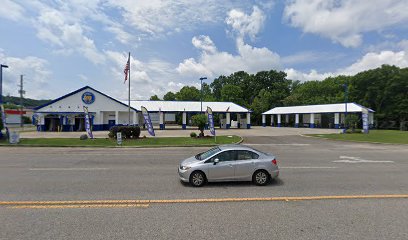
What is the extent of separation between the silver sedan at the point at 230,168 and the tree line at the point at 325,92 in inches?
1468

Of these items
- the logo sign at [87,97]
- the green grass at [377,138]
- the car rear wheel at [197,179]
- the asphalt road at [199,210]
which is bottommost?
the asphalt road at [199,210]

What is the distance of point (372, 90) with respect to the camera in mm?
57125

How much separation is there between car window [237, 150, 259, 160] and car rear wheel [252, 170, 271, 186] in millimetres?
521

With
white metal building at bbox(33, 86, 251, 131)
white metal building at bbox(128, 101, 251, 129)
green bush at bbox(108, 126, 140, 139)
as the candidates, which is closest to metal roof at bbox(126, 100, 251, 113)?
white metal building at bbox(128, 101, 251, 129)

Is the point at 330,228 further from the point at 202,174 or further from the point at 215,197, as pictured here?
the point at 202,174

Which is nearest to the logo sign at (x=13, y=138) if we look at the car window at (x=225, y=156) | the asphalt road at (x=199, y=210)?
the asphalt road at (x=199, y=210)

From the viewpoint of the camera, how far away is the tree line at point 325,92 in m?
53.2

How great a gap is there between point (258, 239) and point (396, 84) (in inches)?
2470

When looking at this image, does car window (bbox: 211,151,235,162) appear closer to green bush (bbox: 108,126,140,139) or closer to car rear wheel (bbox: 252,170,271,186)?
car rear wheel (bbox: 252,170,271,186)

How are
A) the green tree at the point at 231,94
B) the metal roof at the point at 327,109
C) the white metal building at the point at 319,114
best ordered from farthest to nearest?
the green tree at the point at 231,94
the white metal building at the point at 319,114
the metal roof at the point at 327,109

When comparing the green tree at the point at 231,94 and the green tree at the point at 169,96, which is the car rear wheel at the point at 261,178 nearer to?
the green tree at the point at 231,94

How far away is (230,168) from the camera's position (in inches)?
326

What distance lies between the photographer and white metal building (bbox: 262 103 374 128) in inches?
1850

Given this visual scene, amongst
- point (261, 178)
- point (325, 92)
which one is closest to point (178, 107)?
point (261, 178)
